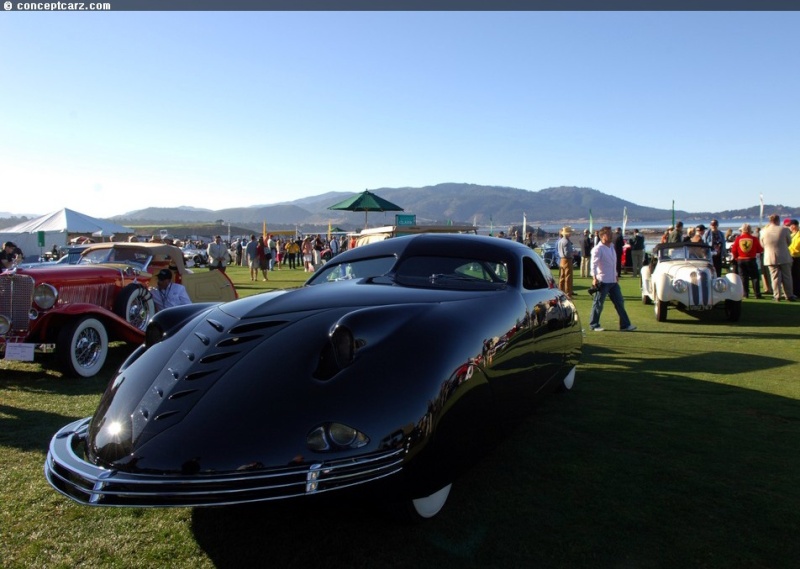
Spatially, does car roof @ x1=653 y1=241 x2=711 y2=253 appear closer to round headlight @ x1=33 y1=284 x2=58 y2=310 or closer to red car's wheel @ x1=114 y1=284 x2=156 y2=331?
red car's wheel @ x1=114 y1=284 x2=156 y2=331

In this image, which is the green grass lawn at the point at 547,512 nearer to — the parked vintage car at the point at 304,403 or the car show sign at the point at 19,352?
the parked vintage car at the point at 304,403

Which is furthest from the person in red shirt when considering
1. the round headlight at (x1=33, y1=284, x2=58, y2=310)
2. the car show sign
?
the car show sign

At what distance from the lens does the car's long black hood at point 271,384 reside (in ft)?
6.95

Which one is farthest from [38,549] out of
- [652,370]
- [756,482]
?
[652,370]

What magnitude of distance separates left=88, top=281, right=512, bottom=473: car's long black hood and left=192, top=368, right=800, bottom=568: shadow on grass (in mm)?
316

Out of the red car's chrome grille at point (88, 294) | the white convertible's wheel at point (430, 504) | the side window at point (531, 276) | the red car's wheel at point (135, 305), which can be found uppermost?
the side window at point (531, 276)

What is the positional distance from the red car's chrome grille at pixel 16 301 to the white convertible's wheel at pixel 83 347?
62 cm

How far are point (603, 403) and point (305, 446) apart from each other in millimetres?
3544

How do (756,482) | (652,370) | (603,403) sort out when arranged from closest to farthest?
(756,482), (603,403), (652,370)

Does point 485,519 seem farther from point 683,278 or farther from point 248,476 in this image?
point 683,278

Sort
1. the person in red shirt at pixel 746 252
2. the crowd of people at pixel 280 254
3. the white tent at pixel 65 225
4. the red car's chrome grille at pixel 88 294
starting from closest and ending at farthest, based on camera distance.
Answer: the red car's chrome grille at pixel 88 294 → the person in red shirt at pixel 746 252 → the crowd of people at pixel 280 254 → the white tent at pixel 65 225

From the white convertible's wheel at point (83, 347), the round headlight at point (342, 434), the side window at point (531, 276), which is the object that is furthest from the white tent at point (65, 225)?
the round headlight at point (342, 434)

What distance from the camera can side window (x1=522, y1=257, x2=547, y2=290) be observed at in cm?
396

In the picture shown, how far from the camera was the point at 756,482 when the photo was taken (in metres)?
3.21
